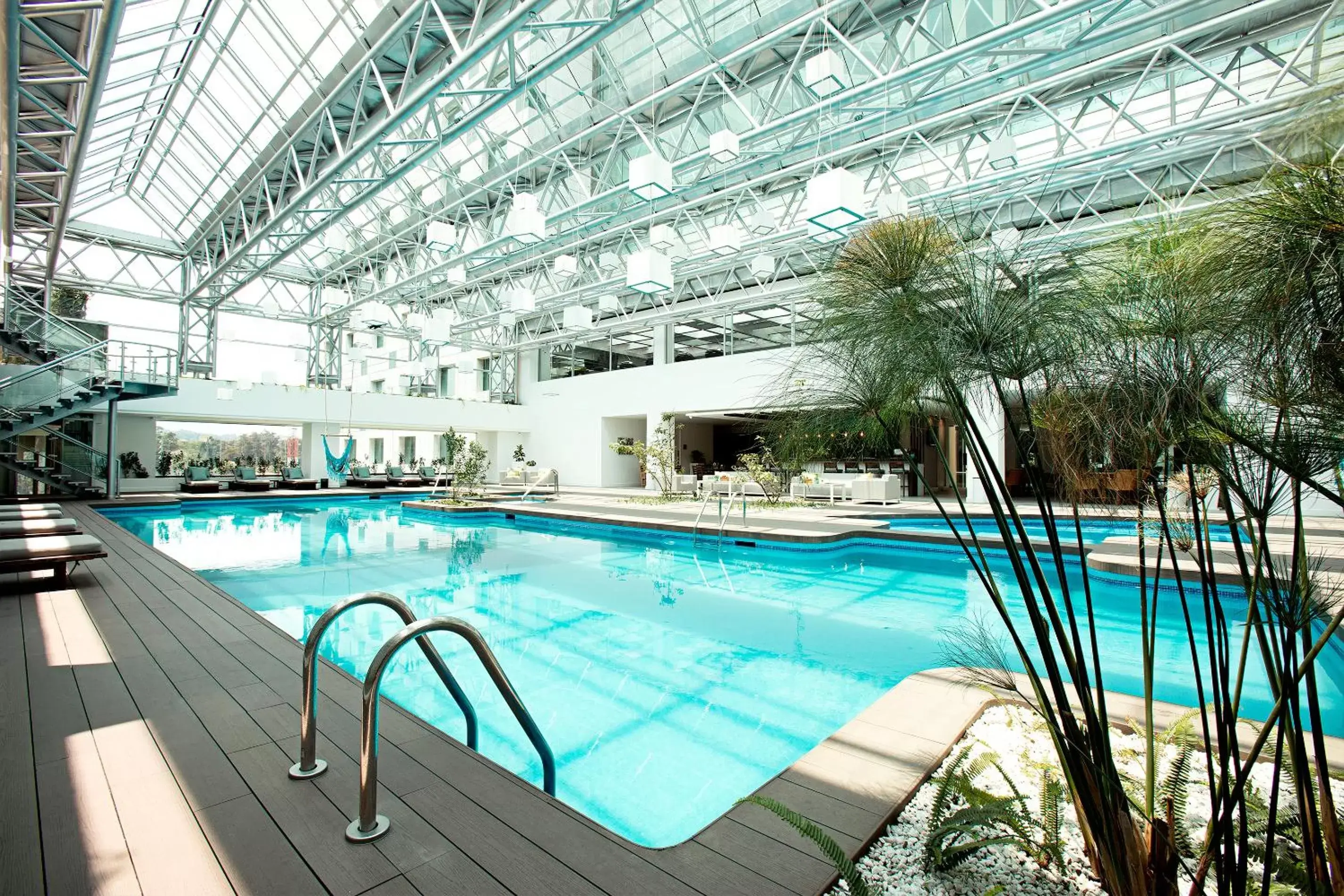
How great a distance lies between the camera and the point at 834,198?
22.4ft

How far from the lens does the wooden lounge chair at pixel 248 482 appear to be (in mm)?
17312

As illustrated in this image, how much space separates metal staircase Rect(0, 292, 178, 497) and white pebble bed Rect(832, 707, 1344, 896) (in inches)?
557

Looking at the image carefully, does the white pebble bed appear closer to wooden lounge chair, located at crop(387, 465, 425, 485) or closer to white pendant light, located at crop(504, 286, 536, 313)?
white pendant light, located at crop(504, 286, 536, 313)

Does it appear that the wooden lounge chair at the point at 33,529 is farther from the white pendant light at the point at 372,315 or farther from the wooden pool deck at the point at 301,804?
the white pendant light at the point at 372,315

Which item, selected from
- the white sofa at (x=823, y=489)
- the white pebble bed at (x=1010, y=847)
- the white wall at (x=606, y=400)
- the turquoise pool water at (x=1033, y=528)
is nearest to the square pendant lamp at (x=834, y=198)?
the turquoise pool water at (x=1033, y=528)

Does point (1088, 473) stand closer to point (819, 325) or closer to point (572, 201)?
point (819, 325)

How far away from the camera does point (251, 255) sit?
18.0 meters

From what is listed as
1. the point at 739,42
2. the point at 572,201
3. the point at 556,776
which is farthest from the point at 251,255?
the point at 556,776

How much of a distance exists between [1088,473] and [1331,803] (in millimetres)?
780

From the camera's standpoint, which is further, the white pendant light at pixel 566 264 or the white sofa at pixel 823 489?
the white sofa at pixel 823 489

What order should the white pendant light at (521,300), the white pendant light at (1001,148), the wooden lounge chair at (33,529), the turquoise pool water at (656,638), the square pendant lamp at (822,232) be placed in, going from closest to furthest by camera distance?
1. the turquoise pool water at (656,638)
2. the wooden lounge chair at (33,529)
3. the square pendant lamp at (822,232)
4. the white pendant light at (1001,148)
5. the white pendant light at (521,300)

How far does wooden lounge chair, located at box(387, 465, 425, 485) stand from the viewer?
2017 cm

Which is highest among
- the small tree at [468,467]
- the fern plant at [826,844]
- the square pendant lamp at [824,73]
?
the square pendant lamp at [824,73]

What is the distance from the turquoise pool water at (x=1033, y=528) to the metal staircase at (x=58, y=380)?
14440 millimetres
